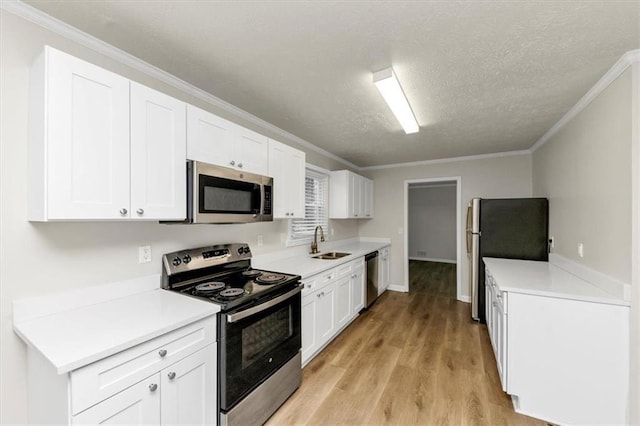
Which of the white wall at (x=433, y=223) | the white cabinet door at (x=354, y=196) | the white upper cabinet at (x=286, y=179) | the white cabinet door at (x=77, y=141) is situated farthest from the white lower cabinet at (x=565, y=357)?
the white wall at (x=433, y=223)

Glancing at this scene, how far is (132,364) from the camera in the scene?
1.18 m

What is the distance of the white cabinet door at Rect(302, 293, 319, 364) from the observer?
2.44 meters

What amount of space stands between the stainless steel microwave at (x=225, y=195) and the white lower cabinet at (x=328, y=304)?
2.73ft

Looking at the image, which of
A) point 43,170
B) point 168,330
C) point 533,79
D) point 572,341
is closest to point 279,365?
point 168,330

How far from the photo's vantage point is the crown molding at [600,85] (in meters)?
1.66

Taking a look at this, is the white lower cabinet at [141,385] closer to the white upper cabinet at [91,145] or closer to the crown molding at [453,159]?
the white upper cabinet at [91,145]

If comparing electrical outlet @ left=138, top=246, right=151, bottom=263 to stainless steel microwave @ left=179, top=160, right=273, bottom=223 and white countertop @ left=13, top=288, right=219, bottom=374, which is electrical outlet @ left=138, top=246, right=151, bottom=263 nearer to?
white countertop @ left=13, top=288, right=219, bottom=374

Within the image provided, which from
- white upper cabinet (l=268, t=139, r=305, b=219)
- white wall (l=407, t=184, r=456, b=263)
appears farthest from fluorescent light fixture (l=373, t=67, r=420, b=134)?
white wall (l=407, t=184, r=456, b=263)

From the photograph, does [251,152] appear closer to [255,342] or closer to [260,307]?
[260,307]

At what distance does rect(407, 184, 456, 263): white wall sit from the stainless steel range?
6.76 metres

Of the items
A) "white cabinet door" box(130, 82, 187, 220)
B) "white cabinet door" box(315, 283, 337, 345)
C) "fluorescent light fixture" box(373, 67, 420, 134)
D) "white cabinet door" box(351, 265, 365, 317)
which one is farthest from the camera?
"white cabinet door" box(351, 265, 365, 317)

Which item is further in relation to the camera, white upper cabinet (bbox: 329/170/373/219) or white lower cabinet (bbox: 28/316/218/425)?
white upper cabinet (bbox: 329/170/373/219)

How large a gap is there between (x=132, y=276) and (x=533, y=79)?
10.5 feet

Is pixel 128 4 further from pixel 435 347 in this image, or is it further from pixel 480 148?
pixel 480 148
